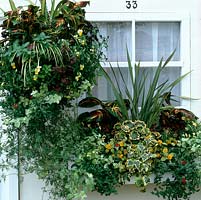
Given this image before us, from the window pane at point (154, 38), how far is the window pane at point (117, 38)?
3.8 inches

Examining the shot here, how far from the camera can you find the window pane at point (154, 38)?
14.5 ft

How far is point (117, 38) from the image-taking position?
14.4ft

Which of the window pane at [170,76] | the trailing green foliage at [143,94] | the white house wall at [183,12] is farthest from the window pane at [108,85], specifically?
the white house wall at [183,12]

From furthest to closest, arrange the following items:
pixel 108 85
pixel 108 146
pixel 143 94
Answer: pixel 108 85
pixel 143 94
pixel 108 146

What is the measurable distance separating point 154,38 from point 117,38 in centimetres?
33

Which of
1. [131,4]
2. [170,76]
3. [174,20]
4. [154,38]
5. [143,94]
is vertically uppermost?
[131,4]

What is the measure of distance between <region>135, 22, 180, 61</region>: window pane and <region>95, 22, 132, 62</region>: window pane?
0.32 ft

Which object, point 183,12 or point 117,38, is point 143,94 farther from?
point 183,12

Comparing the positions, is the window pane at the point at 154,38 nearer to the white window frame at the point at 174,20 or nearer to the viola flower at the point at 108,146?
the white window frame at the point at 174,20

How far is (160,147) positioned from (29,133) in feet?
3.47

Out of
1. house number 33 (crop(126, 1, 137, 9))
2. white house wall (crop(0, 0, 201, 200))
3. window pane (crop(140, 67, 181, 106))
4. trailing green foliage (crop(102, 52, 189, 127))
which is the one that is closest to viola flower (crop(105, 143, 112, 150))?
trailing green foliage (crop(102, 52, 189, 127))

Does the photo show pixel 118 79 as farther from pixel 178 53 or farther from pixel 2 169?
pixel 2 169

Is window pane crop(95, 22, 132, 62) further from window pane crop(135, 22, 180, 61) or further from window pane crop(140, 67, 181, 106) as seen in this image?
window pane crop(140, 67, 181, 106)

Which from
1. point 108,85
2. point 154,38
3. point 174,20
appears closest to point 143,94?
point 108,85
